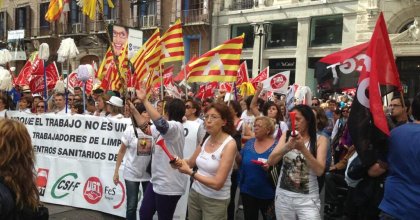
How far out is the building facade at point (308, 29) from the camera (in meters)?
19.1

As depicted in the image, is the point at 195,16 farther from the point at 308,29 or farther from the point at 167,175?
the point at 167,175

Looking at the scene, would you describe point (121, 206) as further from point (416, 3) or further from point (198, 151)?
point (416, 3)

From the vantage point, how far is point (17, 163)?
2.15 metres

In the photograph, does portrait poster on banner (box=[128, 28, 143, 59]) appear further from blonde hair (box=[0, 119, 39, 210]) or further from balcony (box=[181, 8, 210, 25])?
balcony (box=[181, 8, 210, 25])

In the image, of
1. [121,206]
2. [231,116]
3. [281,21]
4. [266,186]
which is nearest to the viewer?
[231,116]

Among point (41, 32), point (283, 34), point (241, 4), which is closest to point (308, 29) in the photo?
point (283, 34)

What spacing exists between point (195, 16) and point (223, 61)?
775 inches

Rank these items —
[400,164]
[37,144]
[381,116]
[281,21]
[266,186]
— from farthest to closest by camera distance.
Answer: [281,21]
[37,144]
[266,186]
[381,116]
[400,164]

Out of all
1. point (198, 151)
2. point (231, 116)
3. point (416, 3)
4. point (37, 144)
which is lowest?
point (37, 144)

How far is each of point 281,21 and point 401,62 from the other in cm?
687

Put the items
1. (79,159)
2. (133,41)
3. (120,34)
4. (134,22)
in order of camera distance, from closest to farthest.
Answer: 1. (79,159)
2. (133,41)
3. (120,34)
4. (134,22)

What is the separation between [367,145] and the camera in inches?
124

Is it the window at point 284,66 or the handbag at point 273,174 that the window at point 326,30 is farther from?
the handbag at point 273,174

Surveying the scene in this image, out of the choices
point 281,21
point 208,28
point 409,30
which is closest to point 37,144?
point 409,30
